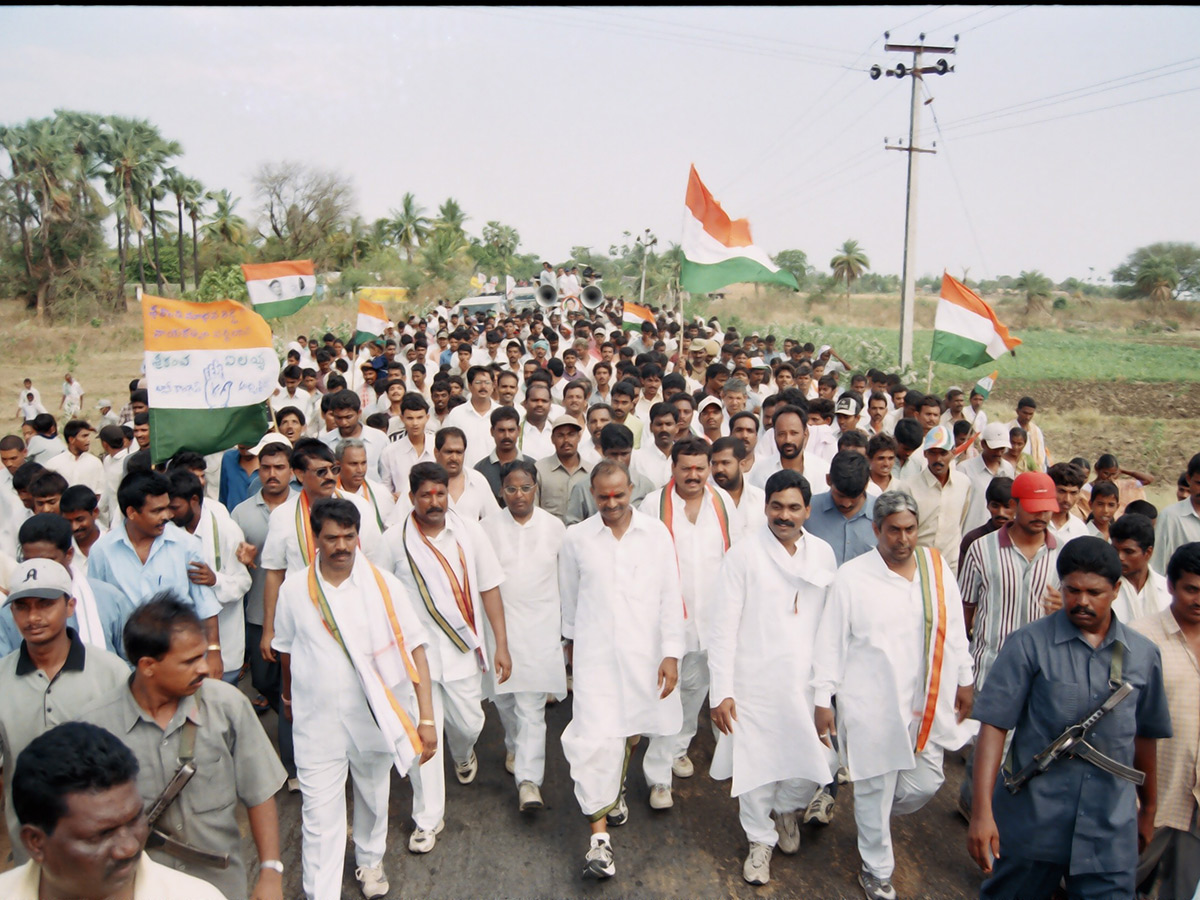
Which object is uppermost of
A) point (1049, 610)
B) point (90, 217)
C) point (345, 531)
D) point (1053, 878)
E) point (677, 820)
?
point (90, 217)

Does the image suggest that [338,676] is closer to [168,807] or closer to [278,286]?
[168,807]

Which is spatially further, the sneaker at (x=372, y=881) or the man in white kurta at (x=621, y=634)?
the man in white kurta at (x=621, y=634)

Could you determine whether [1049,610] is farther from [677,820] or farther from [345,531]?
[345,531]

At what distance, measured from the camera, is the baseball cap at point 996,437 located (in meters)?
6.72

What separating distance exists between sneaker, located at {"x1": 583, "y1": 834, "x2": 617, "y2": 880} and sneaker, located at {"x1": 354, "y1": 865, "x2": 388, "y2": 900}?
0.95 metres

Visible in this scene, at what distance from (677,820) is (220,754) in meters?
2.67

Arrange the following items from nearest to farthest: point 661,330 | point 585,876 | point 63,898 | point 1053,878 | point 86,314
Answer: point 63,898 → point 1053,878 → point 585,876 → point 661,330 → point 86,314

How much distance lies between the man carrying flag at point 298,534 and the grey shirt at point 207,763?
172cm

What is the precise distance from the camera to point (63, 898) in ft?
6.52

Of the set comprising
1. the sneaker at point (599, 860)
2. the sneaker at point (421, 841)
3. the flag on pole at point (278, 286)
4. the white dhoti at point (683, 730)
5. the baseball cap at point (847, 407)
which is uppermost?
the flag on pole at point (278, 286)

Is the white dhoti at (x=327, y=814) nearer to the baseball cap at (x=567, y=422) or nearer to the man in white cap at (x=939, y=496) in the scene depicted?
the baseball cap at (x=567, y=422)

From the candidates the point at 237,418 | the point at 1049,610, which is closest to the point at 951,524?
the point at 1049,610

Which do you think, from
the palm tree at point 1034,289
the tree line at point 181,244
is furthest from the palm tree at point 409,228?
the palm tree at point 1034,289

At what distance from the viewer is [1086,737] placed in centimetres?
317
